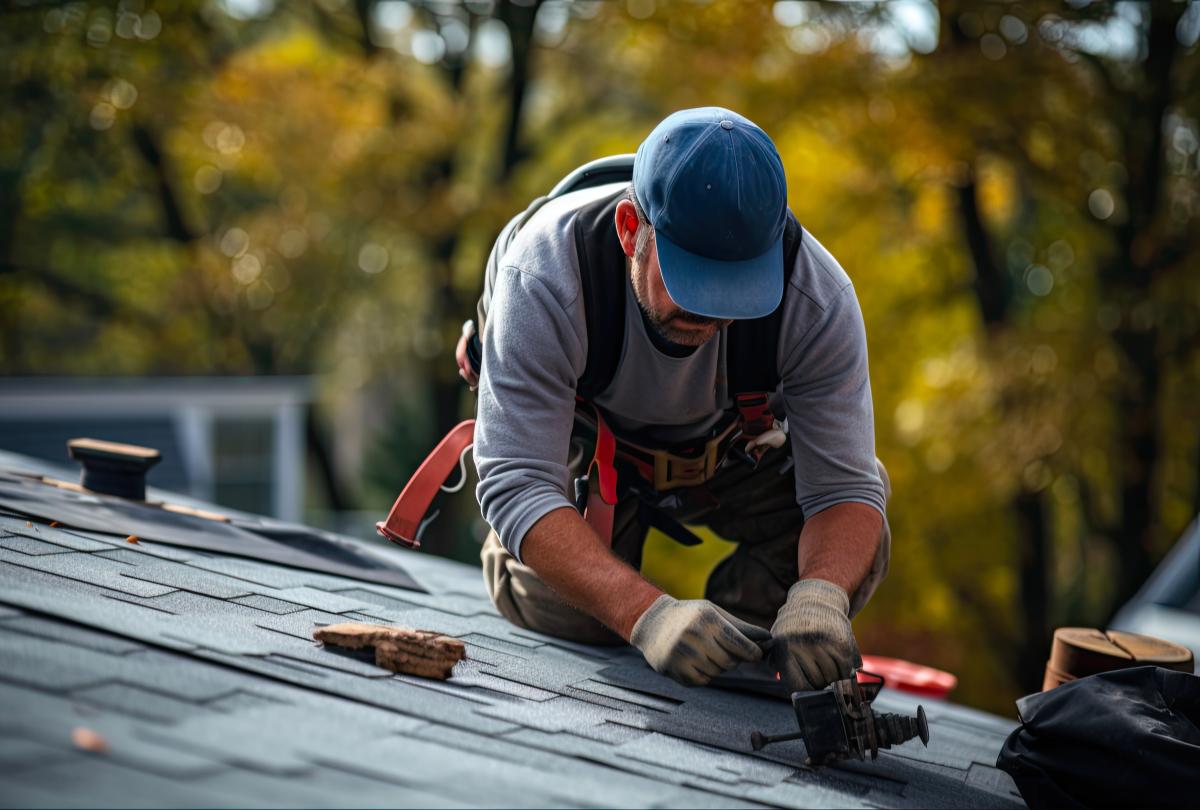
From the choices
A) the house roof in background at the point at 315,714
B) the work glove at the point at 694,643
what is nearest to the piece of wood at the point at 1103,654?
the house roof in background at the point at 315,714

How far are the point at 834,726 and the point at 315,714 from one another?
40.0 inches

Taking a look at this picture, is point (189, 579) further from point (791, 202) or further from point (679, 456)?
point (791, 202)

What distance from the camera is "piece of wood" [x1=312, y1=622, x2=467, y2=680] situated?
7.59 ft

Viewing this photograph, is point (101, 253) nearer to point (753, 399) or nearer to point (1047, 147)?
point (1047, 147)

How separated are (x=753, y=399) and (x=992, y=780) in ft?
3.48

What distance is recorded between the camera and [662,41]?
32.6 ft

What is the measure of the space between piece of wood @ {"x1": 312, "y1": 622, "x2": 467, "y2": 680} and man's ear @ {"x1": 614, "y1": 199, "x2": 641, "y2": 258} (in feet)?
3.22

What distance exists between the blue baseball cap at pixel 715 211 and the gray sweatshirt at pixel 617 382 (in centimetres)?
28

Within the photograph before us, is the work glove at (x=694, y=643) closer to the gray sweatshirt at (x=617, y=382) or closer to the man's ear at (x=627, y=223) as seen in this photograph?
the gray sweatshirt at (x=617, y=382)

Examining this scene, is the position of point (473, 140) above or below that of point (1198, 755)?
above

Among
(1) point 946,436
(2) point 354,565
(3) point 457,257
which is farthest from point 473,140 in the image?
(2) point 354,565

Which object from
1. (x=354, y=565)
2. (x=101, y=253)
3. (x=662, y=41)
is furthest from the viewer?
(x=101, y=253)

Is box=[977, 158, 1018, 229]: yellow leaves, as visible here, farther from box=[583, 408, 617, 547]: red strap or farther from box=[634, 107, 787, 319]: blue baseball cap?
box=[634, 107, 787, 319]: blue baseball cap

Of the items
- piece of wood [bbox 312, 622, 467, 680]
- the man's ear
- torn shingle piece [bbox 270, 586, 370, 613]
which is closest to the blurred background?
the man's ear
